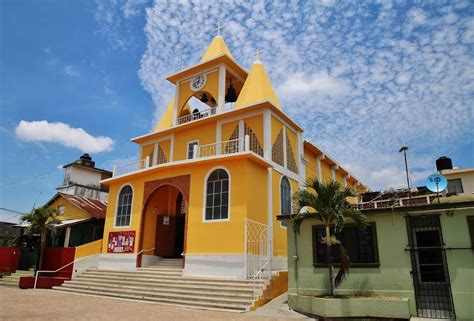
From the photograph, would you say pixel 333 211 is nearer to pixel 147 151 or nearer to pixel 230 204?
pixel 230 204

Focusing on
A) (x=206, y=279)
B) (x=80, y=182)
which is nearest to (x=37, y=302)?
(x=206, y=279)

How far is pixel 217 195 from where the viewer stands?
47.4 feet

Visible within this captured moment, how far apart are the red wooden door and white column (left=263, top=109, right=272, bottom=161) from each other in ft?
19.9

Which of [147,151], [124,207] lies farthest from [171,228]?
[147,151]

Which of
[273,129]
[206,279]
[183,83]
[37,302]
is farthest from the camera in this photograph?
[183,83]

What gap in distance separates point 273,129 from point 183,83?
703 centimetres

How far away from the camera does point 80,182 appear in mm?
29875

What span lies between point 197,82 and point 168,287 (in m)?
11.6

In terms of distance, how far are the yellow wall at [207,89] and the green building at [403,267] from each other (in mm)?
10855

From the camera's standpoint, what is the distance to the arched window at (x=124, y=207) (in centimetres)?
1780

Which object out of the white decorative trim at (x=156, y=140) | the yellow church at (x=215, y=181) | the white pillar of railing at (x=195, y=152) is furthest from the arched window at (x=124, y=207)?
the white pillar of railing at (x=195, y=152)

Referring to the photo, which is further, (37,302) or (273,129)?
(273,129)

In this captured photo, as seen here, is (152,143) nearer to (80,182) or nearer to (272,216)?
(272,216)

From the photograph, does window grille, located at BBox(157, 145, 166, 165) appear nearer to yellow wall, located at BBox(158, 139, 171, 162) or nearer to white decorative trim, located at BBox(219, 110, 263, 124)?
yellow wall, located at BBox(158, 139, 171, 162)
